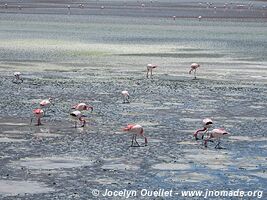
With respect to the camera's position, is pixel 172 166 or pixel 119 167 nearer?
pixel 119 167

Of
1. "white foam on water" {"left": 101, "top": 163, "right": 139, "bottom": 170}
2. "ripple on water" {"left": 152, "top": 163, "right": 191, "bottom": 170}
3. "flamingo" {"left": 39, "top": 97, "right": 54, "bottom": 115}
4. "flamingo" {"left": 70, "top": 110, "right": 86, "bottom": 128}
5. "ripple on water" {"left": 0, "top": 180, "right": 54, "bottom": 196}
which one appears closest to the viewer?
"ripple on water" {"left": 0, "top": 180, "right": 54, "bottom": 196}

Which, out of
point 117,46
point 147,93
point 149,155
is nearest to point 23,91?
point 147,93

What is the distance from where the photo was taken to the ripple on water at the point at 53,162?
16.3 metres

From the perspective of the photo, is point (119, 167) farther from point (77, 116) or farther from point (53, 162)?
point (77, 116)

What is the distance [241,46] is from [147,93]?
25574 millimetres

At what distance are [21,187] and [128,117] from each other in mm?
8023

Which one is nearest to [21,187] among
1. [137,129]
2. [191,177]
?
[191,177]

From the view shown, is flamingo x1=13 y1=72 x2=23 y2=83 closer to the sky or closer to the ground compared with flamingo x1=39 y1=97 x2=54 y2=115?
closer to the sky

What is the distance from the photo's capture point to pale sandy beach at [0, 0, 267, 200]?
15.4m

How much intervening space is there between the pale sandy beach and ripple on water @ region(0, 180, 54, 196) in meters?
0.02

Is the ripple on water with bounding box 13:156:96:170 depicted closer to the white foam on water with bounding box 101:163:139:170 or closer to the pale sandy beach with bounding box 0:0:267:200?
the pale sandy beach with bounding box 0:0:267:200

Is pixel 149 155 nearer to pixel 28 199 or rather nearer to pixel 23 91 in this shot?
pixel 28 199

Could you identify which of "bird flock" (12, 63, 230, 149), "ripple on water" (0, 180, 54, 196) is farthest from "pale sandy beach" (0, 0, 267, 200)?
"bird flock" (12, 63, 230, 149)

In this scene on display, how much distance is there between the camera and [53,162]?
16625 millimetres
